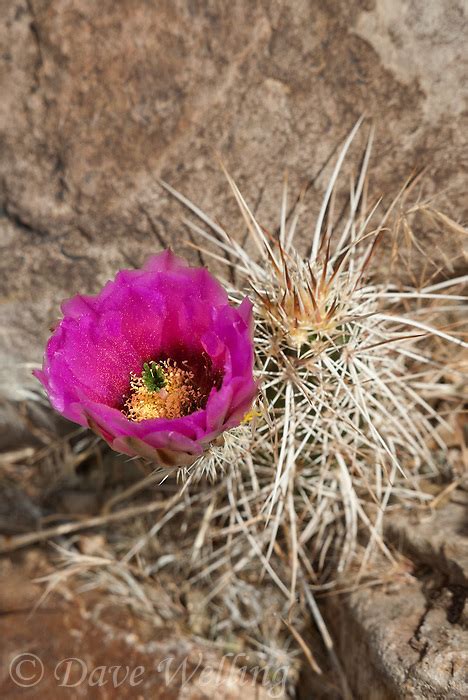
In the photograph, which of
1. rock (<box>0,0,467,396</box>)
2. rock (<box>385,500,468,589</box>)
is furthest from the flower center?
rock (<box>385,500,468,589</box>)

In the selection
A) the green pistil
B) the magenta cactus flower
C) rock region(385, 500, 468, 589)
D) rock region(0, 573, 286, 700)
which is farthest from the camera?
rock region(0, 573, 286, 700)

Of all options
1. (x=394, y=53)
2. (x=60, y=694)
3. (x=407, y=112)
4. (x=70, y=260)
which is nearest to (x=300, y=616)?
(x=60, y=694)

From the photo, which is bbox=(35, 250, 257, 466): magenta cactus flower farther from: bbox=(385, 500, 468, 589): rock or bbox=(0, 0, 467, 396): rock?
bbox=(385, 500, 468, 589): rock

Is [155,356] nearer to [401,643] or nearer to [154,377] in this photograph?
[154,377]

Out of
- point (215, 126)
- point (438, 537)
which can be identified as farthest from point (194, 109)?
point (438, 537)

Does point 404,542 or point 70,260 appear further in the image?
point 70,260

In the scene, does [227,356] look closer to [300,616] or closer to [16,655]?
[300,616]

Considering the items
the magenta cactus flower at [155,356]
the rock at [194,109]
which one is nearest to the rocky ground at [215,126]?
the rock at [194,109]
